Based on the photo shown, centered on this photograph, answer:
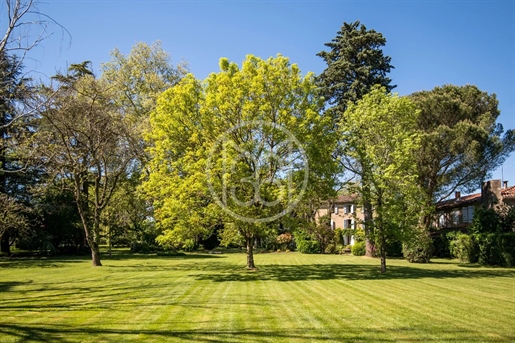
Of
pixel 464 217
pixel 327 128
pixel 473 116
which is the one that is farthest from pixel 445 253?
pixel 327 128

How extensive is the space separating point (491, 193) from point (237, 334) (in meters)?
31.7

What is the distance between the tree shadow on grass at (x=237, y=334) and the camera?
23.0 ft

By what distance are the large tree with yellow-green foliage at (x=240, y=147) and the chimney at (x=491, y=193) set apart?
2048cm

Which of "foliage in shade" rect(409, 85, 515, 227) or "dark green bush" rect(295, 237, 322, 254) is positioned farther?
"dark green bush" rect(295, 237, 322, 254)

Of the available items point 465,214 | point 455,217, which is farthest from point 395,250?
point 455,217

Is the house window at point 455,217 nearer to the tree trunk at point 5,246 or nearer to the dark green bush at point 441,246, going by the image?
the dark green bush at point 441,246

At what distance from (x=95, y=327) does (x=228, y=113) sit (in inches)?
472

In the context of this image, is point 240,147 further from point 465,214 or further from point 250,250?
point 465,214

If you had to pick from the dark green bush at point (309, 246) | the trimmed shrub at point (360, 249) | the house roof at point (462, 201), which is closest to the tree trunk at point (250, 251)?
the trimmed shrub at point (360, 249)

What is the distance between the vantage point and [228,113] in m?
18.2

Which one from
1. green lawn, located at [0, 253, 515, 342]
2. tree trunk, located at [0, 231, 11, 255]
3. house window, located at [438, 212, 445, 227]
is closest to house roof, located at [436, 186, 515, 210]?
house window, located at [438, 212, 445, 227]

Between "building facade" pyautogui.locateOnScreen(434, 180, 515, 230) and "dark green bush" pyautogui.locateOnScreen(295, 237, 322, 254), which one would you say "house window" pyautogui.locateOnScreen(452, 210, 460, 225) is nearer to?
"building facade" pyautogui.locateOnScreen(434, 180, 515, 230)

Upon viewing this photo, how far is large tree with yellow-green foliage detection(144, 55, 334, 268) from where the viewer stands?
56.6 ft

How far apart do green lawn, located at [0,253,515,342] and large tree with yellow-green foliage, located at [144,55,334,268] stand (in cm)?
346
